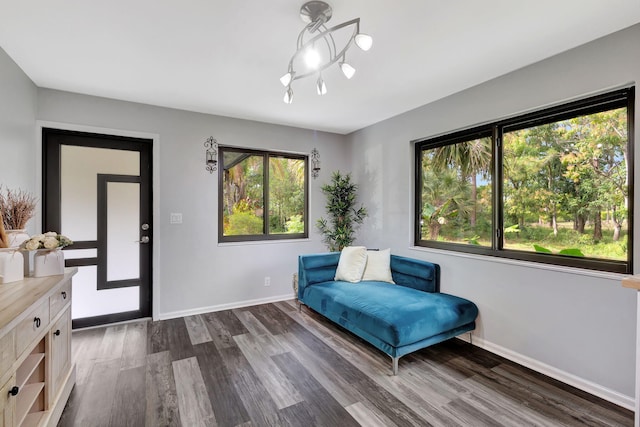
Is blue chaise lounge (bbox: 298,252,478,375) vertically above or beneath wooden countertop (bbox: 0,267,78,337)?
beneath

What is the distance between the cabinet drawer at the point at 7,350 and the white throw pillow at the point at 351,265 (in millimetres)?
2726

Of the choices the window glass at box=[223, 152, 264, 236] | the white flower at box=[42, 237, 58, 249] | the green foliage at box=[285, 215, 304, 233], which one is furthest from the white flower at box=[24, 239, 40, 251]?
the green foliage at box=[285, 215, 304, 233]

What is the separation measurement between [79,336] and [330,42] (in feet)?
11.7

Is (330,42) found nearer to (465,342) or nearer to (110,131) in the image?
(110,131)

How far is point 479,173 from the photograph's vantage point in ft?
9.79

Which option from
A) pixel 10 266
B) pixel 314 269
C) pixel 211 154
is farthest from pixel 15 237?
pixel 314 269

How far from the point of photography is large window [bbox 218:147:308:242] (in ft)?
12.8

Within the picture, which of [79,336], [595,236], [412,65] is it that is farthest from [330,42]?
[79,336]

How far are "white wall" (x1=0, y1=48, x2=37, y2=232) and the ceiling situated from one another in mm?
139

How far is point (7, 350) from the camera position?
1.19m

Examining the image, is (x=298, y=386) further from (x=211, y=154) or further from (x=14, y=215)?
(x=211, y=154)

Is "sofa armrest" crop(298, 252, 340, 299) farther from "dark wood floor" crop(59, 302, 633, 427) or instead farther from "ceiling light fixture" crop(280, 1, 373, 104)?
"ceiling light fixture" crop(280, 1, 373, 104)

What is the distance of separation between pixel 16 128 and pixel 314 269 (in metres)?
2.96

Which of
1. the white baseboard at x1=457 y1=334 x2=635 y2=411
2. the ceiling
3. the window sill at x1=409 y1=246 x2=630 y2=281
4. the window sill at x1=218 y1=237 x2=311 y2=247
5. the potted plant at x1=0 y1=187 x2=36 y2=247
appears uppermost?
the ceiling
